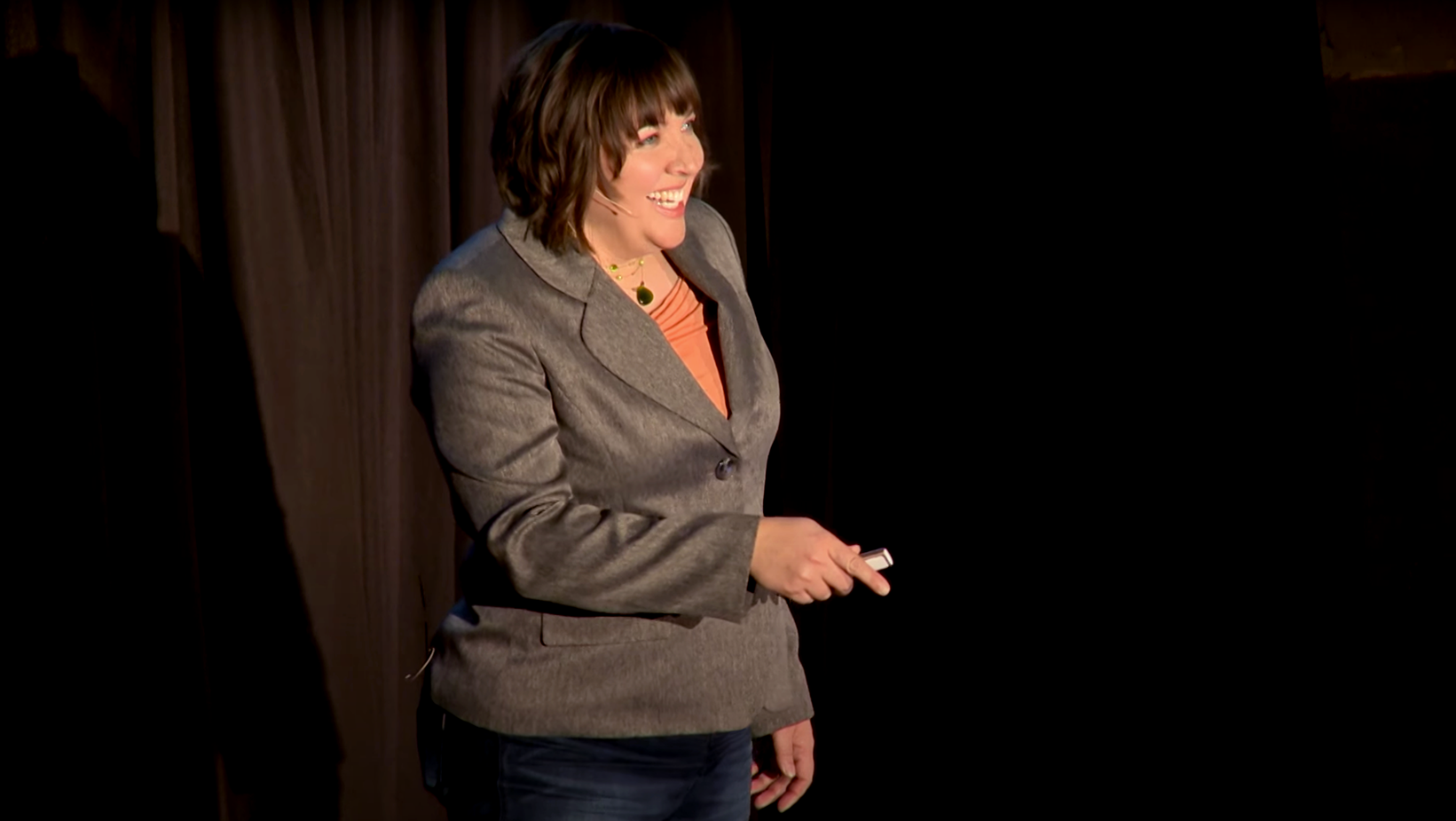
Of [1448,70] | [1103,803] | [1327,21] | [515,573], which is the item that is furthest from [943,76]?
[515,573]

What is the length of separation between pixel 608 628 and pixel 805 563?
22 centimetres

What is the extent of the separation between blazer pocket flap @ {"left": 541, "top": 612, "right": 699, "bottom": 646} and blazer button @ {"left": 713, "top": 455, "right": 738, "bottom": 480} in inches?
5.7

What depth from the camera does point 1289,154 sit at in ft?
6.66

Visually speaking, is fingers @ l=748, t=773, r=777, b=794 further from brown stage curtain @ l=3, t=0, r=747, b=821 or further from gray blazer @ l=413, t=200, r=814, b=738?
brown stage curtain @ l=3, t=0, r=747, b=821

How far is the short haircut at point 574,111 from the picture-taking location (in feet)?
4.22

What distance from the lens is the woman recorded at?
1.20 metres

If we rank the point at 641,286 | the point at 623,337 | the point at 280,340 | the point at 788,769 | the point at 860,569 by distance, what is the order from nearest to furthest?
the point at 860,569 → the point at 623,337 → the point at 641,286 → the point at 788,769 → the point at 280,340

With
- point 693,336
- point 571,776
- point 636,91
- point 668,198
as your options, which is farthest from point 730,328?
point 571,776

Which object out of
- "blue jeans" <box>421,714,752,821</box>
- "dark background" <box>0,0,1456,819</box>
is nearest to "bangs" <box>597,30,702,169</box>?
"blue jeans" <box>421,714,752,821</box>

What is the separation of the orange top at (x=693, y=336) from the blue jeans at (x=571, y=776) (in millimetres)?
354

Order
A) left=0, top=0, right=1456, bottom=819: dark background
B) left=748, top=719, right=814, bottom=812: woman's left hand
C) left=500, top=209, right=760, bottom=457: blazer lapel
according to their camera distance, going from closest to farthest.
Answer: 1. left=500, top=209, right=760, bottom=457: blazer lapel
2. left=748, top=719, right=814, bottom=812: woman's left hand
3. left=0, top=0, right=1456, bottom=819: dark background

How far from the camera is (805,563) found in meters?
1.18

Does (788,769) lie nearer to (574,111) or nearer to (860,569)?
(860,569)

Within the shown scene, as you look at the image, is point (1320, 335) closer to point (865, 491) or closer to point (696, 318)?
point (865, 491)
